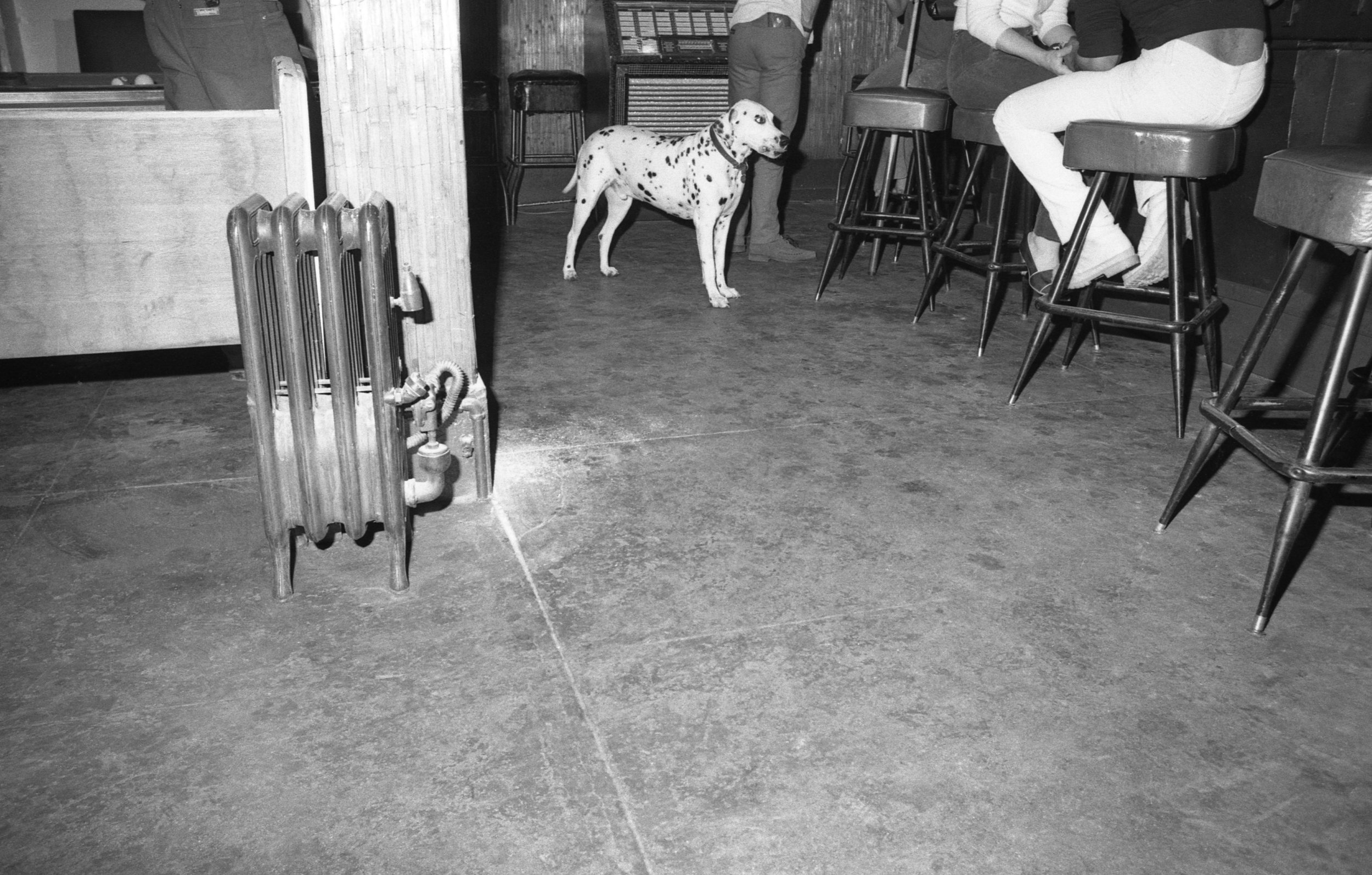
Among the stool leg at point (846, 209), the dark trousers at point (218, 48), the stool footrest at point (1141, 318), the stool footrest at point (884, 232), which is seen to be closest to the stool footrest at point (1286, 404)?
the stool footrest at point (1141, 318)

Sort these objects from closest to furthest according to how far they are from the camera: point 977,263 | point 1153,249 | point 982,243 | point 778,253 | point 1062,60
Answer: point 1153,249 → point 1062,60 → point 977,263 → point 982,243 → point 778,253

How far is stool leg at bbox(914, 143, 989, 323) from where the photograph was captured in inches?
142

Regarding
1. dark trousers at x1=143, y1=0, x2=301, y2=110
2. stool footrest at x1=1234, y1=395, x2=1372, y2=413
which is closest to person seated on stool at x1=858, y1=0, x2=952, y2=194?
dark trousers at x1=143, y1=0, x2=301, y2=110

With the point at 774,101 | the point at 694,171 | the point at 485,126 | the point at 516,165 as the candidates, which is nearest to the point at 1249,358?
the point at 694,171

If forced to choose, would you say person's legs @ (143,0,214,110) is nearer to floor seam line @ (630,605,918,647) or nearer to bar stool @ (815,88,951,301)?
bar stool @ (815,88,951,301)

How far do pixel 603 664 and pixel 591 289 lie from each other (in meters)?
2.88

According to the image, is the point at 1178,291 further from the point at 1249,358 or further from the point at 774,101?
the point at 774,101

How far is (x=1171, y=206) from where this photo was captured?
9.18ft

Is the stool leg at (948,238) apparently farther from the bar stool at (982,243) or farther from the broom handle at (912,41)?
the broom handle at (912,41)

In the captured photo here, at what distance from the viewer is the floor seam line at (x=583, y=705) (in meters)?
1.38

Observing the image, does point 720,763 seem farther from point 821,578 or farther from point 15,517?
point 15,517

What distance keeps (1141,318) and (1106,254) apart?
285mm

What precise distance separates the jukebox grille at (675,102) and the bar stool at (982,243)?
8.94 ft

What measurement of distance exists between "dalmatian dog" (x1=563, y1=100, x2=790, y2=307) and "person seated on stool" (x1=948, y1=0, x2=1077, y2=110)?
2.47 ft
